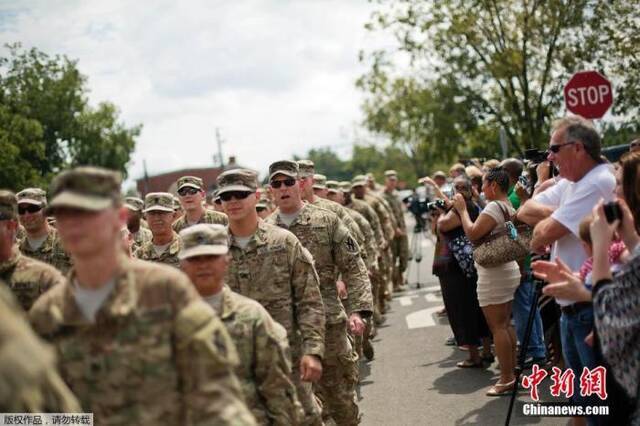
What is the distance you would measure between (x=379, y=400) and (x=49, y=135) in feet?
194

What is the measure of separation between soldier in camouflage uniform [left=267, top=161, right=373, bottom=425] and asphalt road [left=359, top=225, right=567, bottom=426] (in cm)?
139

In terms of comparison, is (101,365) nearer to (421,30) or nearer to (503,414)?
(503,414)

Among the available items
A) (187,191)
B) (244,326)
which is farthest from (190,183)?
(244,326)

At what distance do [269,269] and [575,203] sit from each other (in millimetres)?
2026

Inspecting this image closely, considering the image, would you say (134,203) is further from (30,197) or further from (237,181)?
(237,181)

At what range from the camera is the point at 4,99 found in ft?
188

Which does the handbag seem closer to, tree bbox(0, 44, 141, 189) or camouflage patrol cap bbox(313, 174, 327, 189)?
camouflage patrol cap bbox(313, 174, 327, 189)

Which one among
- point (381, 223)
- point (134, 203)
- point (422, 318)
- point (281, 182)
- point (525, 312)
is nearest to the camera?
point (281, 182)

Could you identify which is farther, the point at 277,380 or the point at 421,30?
the point at 421,30

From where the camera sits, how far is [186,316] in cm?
332

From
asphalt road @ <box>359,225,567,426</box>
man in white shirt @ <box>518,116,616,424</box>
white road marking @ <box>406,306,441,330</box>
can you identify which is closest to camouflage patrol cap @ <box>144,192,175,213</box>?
asphalt road @ <box>359,225,567,426</box>

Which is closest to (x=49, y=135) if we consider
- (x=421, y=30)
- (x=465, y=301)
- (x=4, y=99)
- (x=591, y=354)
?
(x=4, y=99)

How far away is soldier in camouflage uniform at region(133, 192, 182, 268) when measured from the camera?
8133mm

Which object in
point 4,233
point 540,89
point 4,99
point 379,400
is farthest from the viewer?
point 4,99
